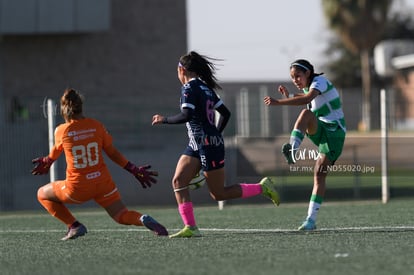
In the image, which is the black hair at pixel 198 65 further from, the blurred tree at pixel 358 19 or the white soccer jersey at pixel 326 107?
the blurred tree at pixel 358 19

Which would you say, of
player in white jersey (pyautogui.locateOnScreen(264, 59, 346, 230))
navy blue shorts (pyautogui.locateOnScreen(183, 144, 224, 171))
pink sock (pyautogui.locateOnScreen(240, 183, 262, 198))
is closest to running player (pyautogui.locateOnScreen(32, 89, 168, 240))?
navy blue shorts (pyautogui.locateOnScreen(183, 144, 224, 171))

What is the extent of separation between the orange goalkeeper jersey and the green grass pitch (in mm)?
694

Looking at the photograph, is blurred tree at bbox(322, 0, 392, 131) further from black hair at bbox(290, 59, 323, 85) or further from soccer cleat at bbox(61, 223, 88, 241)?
soccer cleat at bbox(61, 223, 88, 241)

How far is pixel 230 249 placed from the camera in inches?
361

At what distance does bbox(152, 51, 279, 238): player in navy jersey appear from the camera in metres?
10.2

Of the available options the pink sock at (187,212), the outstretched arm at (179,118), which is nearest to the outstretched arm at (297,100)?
the outstretched arm at (179,118)

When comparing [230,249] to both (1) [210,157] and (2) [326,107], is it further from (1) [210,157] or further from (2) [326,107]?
(2) [326,107]

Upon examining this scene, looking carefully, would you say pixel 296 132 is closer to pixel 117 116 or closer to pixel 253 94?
pixel 117 116

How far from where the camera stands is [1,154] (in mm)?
22406

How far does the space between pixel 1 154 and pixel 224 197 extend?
12.9 m

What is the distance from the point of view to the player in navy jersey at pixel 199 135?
1021 cm

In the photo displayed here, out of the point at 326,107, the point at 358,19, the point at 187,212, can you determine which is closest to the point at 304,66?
the point at 326,107

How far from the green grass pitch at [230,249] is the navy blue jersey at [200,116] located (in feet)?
3.23

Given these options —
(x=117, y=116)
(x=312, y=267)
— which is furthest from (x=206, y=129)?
(x=117, y=116)
